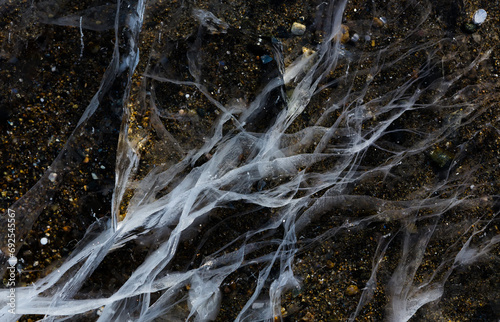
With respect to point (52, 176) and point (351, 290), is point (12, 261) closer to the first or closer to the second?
point (52, 176)

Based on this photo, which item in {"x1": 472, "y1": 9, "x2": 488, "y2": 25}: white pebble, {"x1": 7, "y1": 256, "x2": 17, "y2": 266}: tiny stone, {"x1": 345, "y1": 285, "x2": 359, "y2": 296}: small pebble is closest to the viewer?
{"x1": 7, "y1": 256, "x2": 17, "y2": 266}: tiny stone

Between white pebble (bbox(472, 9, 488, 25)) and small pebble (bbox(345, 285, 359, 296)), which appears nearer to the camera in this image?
small pebble (bbox(345, 285, 359, 296))

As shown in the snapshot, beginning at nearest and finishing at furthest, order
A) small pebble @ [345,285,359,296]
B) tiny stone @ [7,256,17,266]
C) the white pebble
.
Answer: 1. tiny stone @ [7,256,17,266]
2. small pebble @ [345,285,359,296]
3. the white pebble

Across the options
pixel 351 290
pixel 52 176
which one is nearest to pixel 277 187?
pixel 351 290

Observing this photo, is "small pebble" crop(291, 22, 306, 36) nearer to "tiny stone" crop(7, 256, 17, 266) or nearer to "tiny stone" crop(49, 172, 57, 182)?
"tiny stone" crop(49, 172, 57, 182)

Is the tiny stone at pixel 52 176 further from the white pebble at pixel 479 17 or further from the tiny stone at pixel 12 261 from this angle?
the white pebble at pixel 479 17

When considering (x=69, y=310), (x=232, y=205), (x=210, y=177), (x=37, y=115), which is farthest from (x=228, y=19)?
(x=69, y=310)

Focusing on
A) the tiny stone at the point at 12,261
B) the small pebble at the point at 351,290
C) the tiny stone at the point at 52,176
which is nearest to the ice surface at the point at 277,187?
the small pebble at the point at 351,290

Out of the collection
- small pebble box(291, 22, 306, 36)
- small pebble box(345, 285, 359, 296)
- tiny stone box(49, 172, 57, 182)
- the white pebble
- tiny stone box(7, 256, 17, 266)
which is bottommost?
small pebble box(345, 285, 359, 296)

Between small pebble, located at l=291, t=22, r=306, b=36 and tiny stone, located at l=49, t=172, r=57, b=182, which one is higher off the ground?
small pebble, located at l=291, t=22, r=306, b=36

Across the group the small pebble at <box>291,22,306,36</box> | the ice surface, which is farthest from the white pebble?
the small pebble at <box>291,22,306,36</box>
